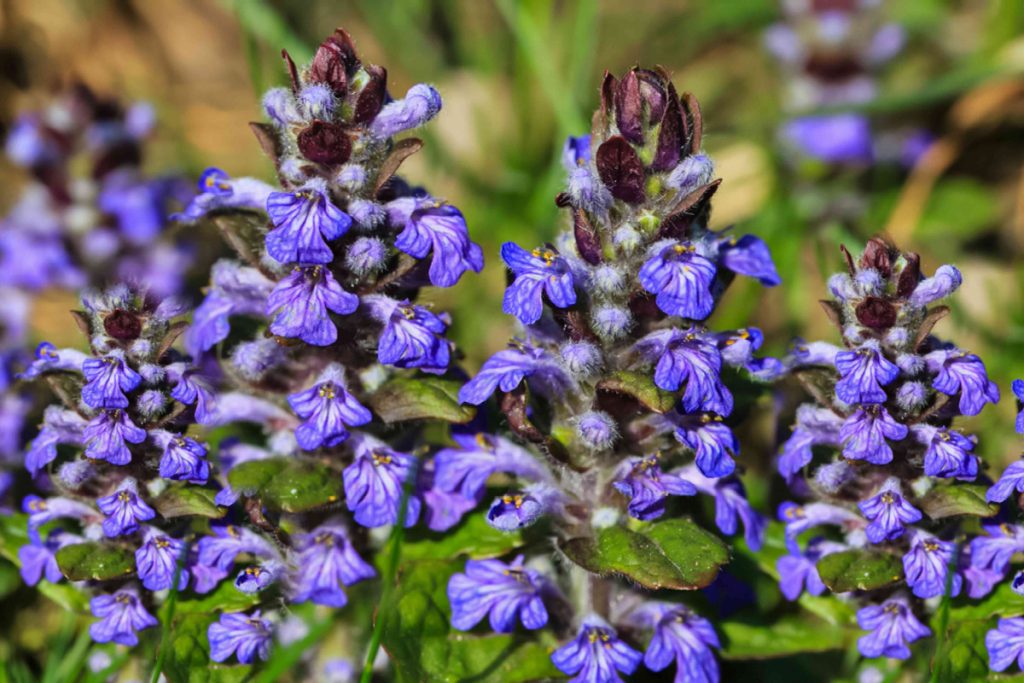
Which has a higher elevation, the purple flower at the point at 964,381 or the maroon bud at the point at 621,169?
the maroon bud at the point at 621,169

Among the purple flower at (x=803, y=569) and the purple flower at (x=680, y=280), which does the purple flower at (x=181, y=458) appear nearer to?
the purple flower at (x=680, y=280)

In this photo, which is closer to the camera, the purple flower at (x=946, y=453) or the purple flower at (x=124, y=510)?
the purple flower at (x=946, y=453)

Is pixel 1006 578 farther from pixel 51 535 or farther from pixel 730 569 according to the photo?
pixel 51 535

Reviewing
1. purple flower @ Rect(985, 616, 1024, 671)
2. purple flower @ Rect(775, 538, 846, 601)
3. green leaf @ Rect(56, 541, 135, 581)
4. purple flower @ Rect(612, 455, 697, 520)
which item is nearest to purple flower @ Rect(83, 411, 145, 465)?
green leaf @ Rect(56, 541, 135, 581)

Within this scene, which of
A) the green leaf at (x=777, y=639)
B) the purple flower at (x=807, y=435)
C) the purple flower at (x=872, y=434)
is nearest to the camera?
the purple flower at (x=872, y=434)

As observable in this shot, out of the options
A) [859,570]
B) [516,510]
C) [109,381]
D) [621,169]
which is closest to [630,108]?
[621,169]

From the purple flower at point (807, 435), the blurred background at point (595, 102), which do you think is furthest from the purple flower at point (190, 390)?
the blurred background at point (595, 102)
